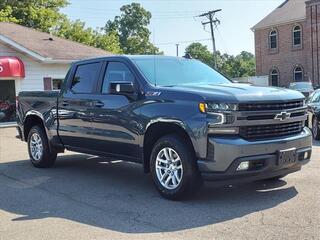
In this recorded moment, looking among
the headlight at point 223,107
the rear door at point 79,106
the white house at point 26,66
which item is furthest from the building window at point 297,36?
the headlight at point 223,107

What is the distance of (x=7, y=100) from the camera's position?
21562 millimetres

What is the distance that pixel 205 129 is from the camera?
616 cm

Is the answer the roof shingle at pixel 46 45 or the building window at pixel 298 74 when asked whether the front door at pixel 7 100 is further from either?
the building window at pixel 298 74

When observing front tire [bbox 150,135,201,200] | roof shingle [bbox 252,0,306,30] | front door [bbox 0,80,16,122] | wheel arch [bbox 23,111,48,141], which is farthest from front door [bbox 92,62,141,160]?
roof shingle [bbox 252,0,306,30]

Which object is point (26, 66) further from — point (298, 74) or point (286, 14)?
point (286, 14)

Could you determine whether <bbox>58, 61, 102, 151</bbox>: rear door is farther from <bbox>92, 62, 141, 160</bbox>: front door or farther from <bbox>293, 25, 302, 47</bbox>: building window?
<bbox>293, 25, 302, 47</bbox>: building window

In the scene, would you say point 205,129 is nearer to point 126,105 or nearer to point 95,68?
point 126,105

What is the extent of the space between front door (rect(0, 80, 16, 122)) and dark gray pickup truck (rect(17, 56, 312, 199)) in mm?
13439

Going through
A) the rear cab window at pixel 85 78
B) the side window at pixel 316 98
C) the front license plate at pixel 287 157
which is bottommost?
the front license plate at pixel 287 157

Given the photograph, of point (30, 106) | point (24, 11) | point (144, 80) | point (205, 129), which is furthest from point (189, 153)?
point (24, 11)

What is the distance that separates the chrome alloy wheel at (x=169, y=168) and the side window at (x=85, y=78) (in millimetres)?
1959

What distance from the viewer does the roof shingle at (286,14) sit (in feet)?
144

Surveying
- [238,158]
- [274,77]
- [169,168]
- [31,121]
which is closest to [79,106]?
[31,121]

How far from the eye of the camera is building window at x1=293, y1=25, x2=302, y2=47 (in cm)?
4391
